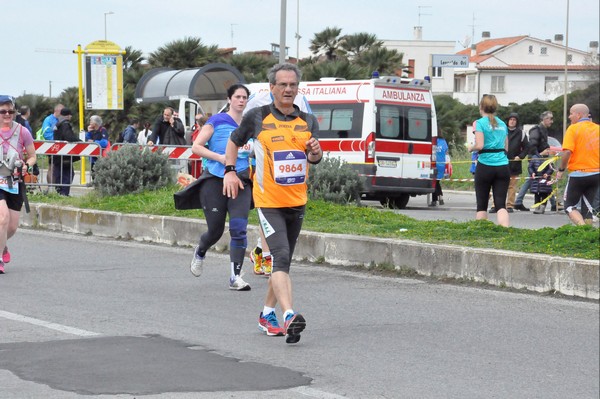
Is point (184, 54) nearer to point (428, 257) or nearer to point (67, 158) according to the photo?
point (67, 158)

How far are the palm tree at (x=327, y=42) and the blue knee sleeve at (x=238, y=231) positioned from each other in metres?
58.4

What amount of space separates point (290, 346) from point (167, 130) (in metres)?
15.7

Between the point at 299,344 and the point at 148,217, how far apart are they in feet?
25.5

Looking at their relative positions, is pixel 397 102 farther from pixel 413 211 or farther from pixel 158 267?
pixel 158 267

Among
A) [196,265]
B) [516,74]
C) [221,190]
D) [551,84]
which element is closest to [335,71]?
[196,265]

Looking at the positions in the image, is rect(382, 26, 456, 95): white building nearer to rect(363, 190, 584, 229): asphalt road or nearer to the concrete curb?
rect(363, 190, 584, 229): asphalt road

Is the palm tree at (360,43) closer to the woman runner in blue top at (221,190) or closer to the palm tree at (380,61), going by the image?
the palm tree at (380,61)

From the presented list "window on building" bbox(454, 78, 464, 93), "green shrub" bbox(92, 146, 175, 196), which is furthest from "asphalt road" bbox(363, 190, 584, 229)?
"window on building" bbox(454, 78, 464, 93)

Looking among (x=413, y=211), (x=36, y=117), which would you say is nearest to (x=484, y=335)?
(x=413, y=211)

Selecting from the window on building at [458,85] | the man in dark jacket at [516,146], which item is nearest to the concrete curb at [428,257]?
the man in dark jacket at [516,146]

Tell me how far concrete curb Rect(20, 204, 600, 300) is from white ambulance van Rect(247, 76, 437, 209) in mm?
9117

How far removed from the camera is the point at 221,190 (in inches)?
426

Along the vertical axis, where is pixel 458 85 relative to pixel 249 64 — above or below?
above

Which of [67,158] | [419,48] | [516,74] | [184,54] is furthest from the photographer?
[419,48]
